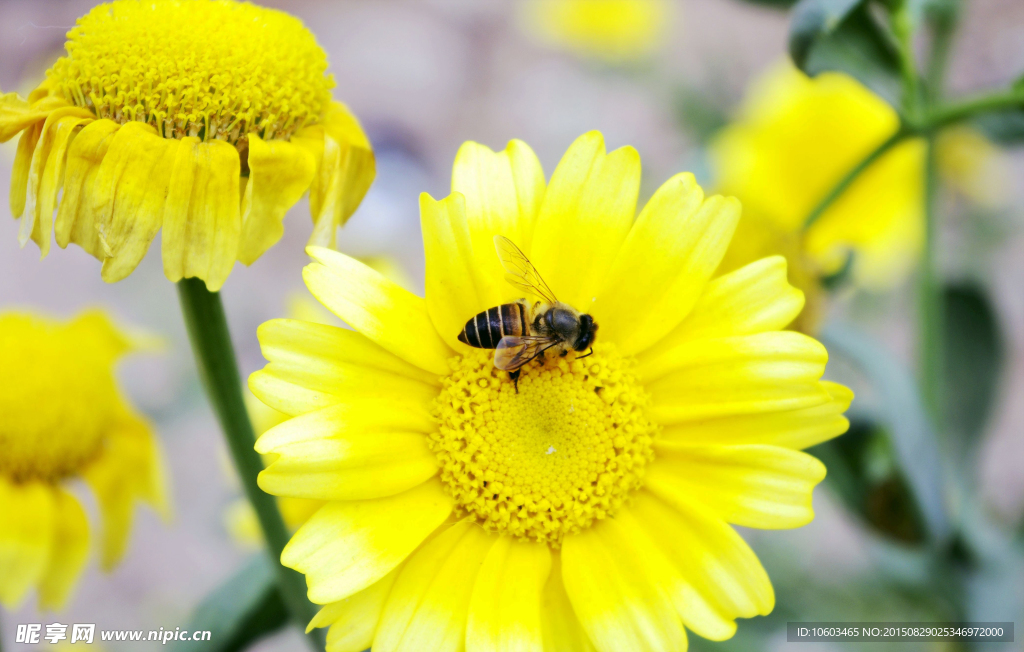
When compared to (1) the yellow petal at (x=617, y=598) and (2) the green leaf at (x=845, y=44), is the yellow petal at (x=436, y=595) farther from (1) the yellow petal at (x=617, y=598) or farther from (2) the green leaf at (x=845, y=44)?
(2) the green leaf at (x=845, y=44)

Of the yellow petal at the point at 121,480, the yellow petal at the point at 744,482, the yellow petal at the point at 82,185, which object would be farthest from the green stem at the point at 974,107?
the yellow petal at the point at 121,480

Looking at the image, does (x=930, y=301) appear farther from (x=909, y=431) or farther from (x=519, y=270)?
(x=519, y=270)

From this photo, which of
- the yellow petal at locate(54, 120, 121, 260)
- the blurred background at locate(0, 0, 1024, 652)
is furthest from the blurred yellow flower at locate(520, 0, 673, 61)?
the yellow petal at locate(54, 120, 121, 260)

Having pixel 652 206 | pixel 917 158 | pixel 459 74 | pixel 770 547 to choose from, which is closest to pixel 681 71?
pixel 459 74

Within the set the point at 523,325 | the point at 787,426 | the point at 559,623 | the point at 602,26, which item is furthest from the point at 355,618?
the point at 602,26

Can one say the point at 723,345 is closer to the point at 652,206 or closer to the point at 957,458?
the point at 652,206

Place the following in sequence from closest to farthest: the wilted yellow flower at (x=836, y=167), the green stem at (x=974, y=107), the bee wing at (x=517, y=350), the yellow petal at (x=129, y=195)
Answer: the yellow petal at (x=129, y=195) < the bee wing at (x=517, y=350) < the green stem at (x=974, y=107) < the wilted yellow flower at (x=836, y=167)
